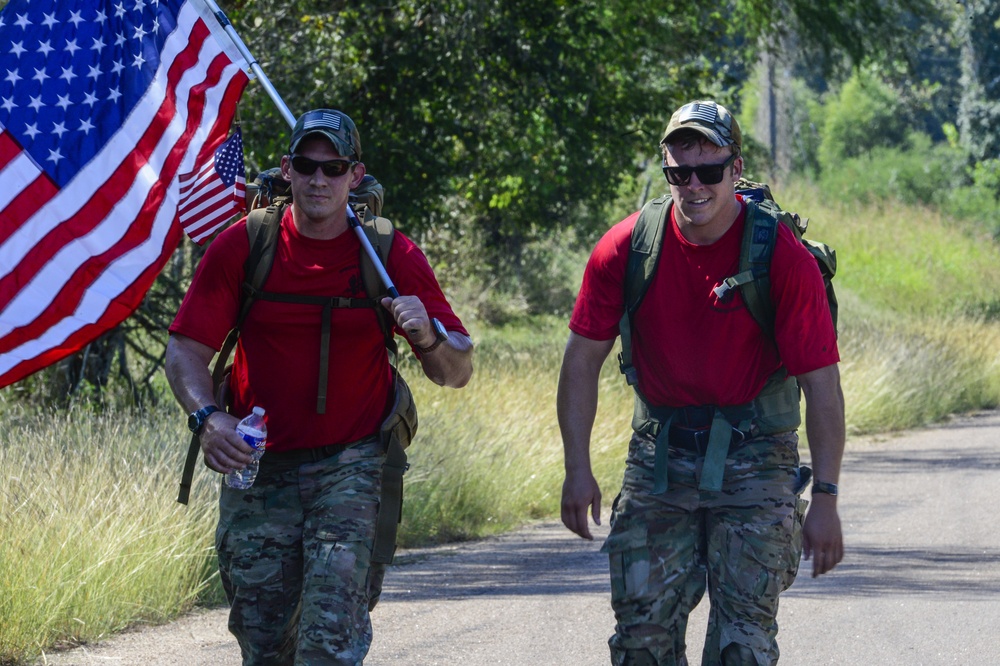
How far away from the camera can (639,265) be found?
493 cm

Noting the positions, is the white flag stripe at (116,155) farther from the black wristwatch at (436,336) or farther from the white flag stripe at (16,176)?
the black wristwatch at (436,336)

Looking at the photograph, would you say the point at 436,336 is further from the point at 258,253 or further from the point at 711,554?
the point at 711,554

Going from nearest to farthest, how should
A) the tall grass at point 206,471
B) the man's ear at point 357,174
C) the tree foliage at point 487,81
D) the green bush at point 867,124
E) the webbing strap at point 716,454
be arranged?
the webbing strap at point 716,454 → the man's ear at point 357,174 → the tall grass at point 206,471 → the tree foliage at point 487,81 → the green bush at point 867,124

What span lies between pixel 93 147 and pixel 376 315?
1715 mm

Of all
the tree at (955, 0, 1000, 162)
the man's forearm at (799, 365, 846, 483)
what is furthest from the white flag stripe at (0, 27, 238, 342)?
the tree at (955, 0, 1000, 162)

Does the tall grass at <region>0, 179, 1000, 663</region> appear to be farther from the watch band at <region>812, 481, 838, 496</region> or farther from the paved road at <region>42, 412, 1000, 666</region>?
the watch band at <region>812, 481, 838, 496</region>

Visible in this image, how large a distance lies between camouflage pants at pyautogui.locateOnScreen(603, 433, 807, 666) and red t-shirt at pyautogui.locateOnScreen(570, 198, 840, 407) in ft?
0.70

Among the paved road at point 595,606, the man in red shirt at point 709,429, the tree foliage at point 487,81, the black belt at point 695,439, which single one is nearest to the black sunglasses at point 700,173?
the man in red shirt at point 709,429

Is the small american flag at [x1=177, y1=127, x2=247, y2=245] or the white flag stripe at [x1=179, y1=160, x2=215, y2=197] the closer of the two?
the white flag stripe at [x1=179, y1=160, x2=215, y2=197]

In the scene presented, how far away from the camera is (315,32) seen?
13719 millimetres

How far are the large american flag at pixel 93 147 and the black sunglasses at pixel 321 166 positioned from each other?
1272 mm

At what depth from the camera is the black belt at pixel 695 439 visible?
16.1ft

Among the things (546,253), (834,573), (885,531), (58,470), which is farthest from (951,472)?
(546,253)

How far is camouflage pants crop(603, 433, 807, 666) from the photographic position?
480 cm
